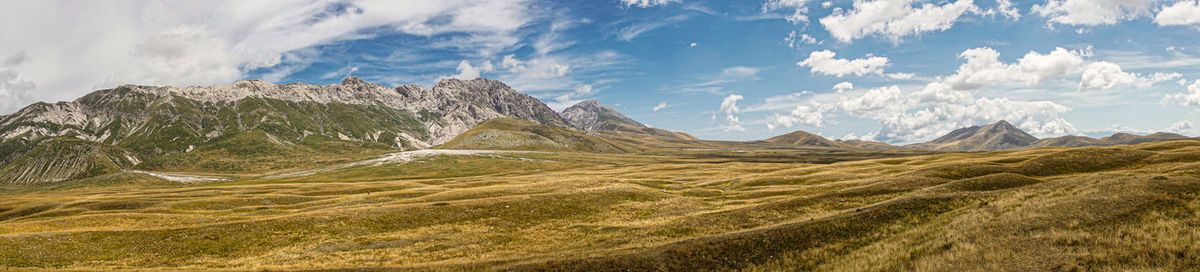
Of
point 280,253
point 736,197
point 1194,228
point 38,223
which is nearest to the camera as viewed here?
point 1194,228

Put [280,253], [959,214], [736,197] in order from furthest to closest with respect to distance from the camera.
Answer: [736,197]
[280,253]
[959,214]

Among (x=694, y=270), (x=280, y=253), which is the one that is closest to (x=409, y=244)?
(x=280, y=253)

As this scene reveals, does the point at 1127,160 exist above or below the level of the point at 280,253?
above

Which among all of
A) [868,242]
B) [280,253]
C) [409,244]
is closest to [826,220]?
[868,242]

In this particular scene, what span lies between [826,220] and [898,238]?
15.3 ft

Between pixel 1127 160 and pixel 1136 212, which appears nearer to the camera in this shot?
pixel 1136 212

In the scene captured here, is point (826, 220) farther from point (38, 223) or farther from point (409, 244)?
point (38, 223)

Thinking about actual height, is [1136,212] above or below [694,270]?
above

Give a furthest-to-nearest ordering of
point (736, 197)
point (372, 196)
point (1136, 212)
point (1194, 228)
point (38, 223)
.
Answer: point (372, 196) → point (736, 197) → point (38, 223) → point (1136, 212) → point (1194, 228)

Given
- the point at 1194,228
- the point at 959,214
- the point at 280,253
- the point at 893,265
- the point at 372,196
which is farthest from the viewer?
the point at 372,196

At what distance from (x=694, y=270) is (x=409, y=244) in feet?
84.9

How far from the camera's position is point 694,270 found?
23031mm

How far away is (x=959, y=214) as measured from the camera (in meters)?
29.6

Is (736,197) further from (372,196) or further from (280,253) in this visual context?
(372,196)
